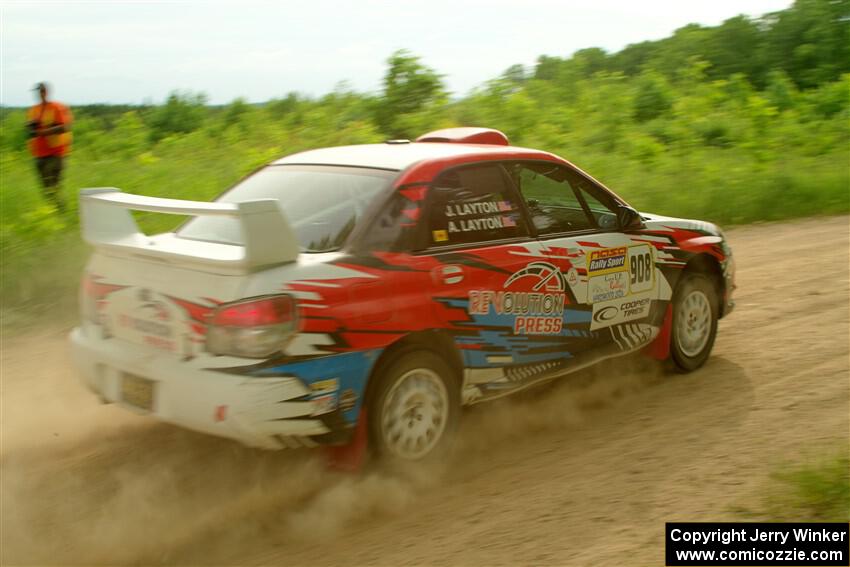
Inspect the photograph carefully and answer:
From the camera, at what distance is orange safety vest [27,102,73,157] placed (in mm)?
10891

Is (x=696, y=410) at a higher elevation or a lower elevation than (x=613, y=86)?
lower

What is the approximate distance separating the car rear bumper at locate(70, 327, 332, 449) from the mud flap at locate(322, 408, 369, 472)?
199 mm

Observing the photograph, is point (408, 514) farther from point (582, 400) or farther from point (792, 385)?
point (792, 385)

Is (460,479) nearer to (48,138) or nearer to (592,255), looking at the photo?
(592,255)

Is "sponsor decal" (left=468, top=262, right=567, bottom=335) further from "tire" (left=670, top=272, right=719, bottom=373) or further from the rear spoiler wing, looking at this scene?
"tire" (left=670, top=272, right=719, bottom=373)

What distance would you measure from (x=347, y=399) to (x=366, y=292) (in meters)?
0.50

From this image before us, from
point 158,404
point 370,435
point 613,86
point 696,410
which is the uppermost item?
point 613,86

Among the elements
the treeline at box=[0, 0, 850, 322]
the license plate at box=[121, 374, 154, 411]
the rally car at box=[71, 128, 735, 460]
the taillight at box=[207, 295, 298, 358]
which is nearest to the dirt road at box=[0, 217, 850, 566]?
the rally car at box=[71, 128, 735, 460]

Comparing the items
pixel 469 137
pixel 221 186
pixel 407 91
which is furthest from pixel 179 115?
pixel 469 137

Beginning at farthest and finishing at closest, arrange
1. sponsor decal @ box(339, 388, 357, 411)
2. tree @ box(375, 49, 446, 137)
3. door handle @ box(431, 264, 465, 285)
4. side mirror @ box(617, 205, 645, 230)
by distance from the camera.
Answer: tree @ box(375, 49, 446, 137), side mirror @ box(617, 205, 645, 230), door handle @ box(431, 264, 465, 285), sponsor decal @ box(339, 388, 357, 411)

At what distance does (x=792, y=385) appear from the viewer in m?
6.23

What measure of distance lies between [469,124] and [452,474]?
13.0 metres

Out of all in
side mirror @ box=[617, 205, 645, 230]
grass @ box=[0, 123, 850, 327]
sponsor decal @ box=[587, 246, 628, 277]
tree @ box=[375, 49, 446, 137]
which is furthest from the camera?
tree @ box=[375, 49, 446, 137]

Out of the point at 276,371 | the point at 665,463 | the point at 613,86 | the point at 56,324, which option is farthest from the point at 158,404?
the point at 613,86
